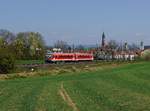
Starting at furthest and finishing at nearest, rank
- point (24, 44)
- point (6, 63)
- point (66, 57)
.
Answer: point (24, 44) < point (66, 57) < point (6, 63)

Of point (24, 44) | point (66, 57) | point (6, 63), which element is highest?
point (24, 44)

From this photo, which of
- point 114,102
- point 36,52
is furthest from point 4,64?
point 36,52

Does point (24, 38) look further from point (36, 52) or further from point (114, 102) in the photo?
point (114, 102)

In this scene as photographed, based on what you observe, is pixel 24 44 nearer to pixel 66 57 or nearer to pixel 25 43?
pixel 25 43

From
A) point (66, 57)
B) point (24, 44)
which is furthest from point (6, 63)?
point (24, 44)

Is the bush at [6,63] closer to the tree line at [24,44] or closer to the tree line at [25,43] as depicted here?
the tree line at [24,44]

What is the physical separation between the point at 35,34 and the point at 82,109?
472 ft

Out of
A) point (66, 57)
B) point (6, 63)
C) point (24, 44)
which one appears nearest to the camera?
point (6, 63)

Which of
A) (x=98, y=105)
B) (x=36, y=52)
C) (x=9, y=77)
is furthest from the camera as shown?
(x=36, y=52)

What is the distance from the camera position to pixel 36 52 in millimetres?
144500

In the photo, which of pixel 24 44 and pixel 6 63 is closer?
pixel 6 63

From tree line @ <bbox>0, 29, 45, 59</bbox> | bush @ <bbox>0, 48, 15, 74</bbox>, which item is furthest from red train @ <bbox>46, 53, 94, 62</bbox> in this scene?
bush @ <bbox>0, 48, 15, 74</bbox>

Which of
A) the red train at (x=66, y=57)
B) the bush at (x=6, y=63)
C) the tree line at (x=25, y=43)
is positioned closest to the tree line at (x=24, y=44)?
the tree line at (x=25, y=43)

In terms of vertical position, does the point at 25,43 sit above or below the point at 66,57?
above
